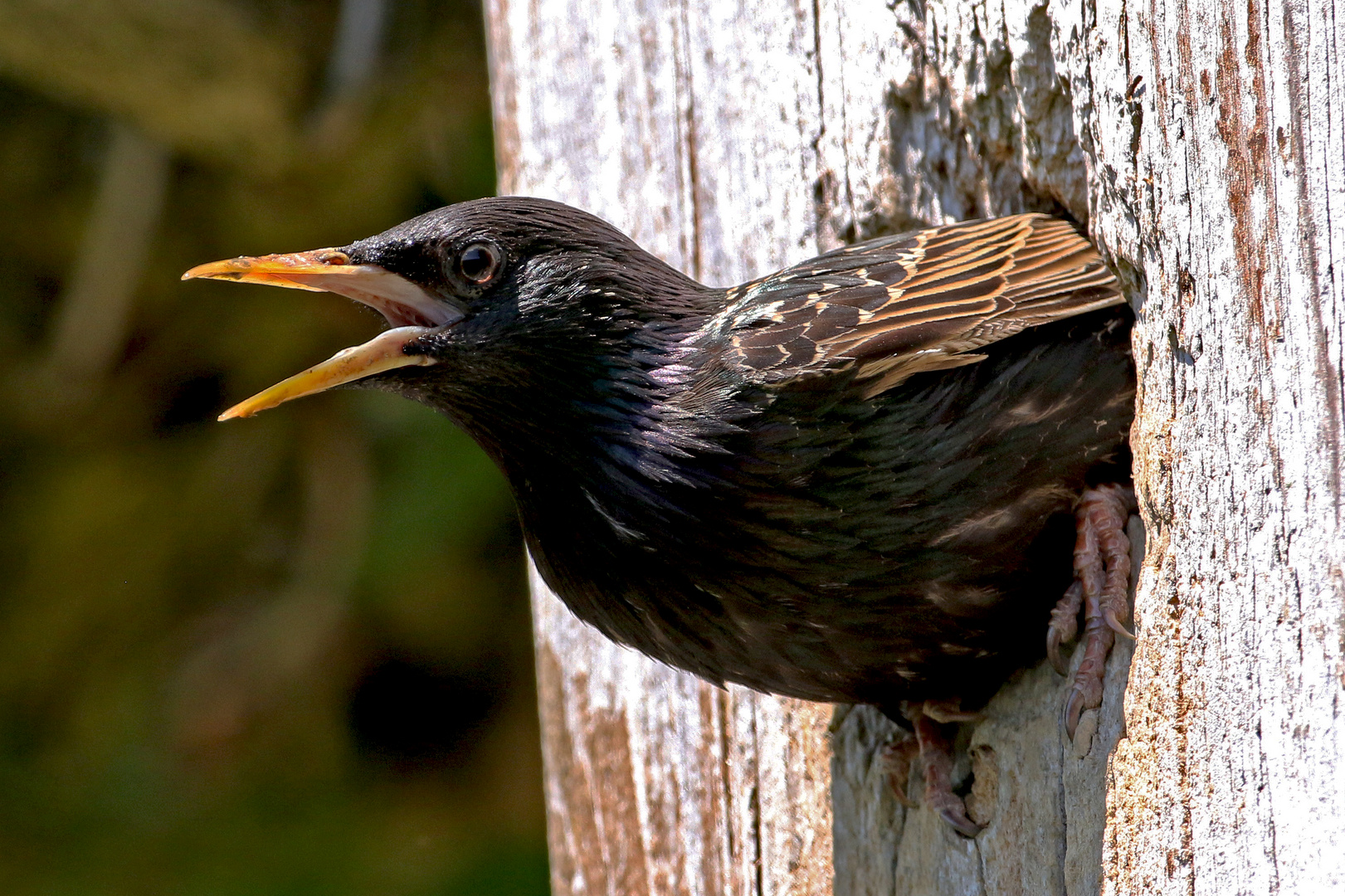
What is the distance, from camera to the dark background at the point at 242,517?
4.15 meters

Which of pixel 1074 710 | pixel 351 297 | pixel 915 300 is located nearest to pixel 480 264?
pixel 351 297

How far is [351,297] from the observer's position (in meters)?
2.07

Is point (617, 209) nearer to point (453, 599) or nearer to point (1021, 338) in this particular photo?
point (1021, 338)

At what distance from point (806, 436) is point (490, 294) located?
1.75 ft

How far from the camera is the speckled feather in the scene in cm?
183

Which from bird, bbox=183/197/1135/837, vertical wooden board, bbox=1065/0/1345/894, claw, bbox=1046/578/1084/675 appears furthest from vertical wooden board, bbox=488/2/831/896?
vertical wooden board, bbox=1065/0/1345/894

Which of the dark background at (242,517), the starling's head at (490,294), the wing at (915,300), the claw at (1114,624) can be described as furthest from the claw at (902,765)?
the dark background at (242,517)

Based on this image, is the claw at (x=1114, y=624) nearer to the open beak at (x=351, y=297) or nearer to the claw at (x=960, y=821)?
the claw at (x=960, y=821)

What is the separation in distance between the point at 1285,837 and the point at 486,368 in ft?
3.88

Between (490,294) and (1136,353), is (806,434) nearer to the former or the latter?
(1136,353)

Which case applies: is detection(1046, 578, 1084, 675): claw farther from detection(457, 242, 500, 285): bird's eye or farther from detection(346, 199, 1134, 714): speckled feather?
detection(457, 242, 500, 285): bird's eye

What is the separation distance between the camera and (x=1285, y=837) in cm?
135

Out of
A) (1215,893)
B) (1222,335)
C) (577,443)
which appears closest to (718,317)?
(577,443)

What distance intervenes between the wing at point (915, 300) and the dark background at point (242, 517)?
7.21ft
